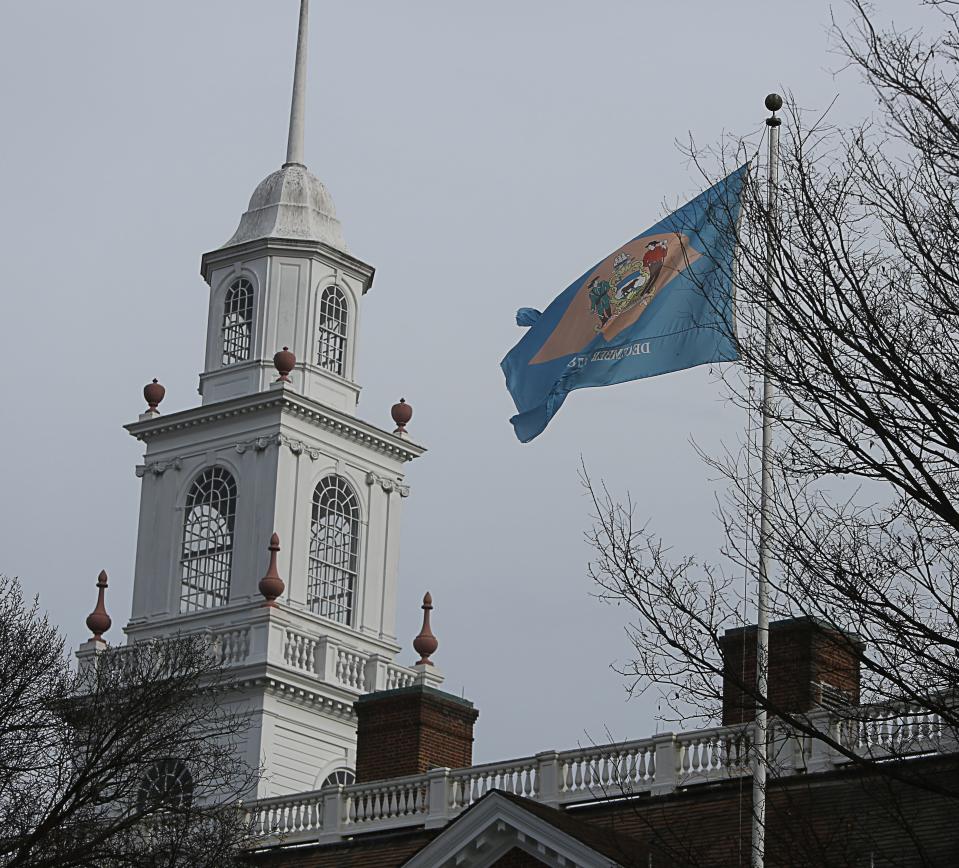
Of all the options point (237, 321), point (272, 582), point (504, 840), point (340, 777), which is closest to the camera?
point (504, 840)

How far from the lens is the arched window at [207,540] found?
49719 millimetres

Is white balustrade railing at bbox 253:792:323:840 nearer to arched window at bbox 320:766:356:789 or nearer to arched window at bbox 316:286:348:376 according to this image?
arched window at bbox 320:766:356:789

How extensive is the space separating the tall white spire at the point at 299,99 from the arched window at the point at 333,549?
8.05 metres

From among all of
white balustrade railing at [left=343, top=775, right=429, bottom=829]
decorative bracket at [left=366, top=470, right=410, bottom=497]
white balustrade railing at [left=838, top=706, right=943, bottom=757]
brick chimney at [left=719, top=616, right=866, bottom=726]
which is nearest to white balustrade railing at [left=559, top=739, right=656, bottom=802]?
brick chimney at [left=719, top=616, right=866, bottom=726]

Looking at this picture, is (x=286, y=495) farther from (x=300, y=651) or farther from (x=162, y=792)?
(x=162, y=792)

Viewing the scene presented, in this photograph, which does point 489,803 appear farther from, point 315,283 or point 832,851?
point 315,283

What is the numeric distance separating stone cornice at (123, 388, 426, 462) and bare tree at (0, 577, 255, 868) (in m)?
13.1

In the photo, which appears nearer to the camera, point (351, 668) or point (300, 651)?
point (300, 651)

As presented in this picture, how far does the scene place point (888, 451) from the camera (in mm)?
19359

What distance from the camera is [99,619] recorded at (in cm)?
4884

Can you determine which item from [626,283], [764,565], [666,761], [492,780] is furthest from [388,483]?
[764,565]

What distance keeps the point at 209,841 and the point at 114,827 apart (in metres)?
2.59

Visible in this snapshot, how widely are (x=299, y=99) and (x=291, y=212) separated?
441 centimetres

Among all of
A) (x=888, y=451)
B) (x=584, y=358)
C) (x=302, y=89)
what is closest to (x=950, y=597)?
(x=888, y=451)
